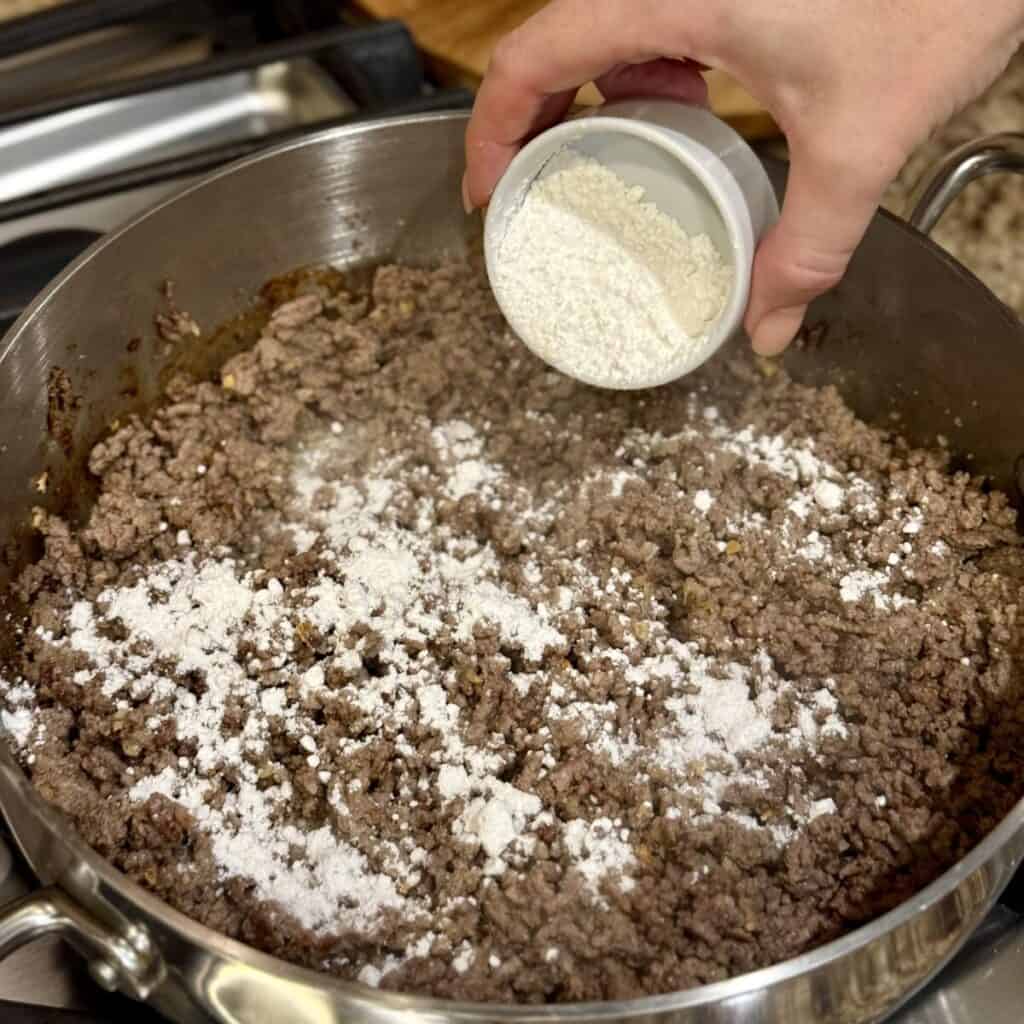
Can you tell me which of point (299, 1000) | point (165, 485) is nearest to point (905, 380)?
point (165, 485)

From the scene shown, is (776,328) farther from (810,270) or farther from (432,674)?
(432,674)

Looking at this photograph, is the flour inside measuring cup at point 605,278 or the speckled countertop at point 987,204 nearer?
the flour inside measuring cup at point 605,278

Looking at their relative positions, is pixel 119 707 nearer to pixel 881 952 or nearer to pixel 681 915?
pixel 681 915

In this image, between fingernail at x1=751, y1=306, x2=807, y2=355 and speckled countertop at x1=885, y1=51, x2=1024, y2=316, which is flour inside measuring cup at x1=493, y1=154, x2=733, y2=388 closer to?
fingernail at x1=751, y1=306, x2=807, y2=355

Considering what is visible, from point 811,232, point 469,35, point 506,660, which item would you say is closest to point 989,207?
point 469,35

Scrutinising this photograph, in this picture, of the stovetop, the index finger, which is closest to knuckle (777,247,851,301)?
the index finger

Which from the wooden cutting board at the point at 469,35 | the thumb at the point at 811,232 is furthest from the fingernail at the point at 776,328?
the wooden cutting board at the point at 469,35

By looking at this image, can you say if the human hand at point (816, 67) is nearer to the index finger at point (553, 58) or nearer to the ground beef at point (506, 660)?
the index finger at point (553, 58)
